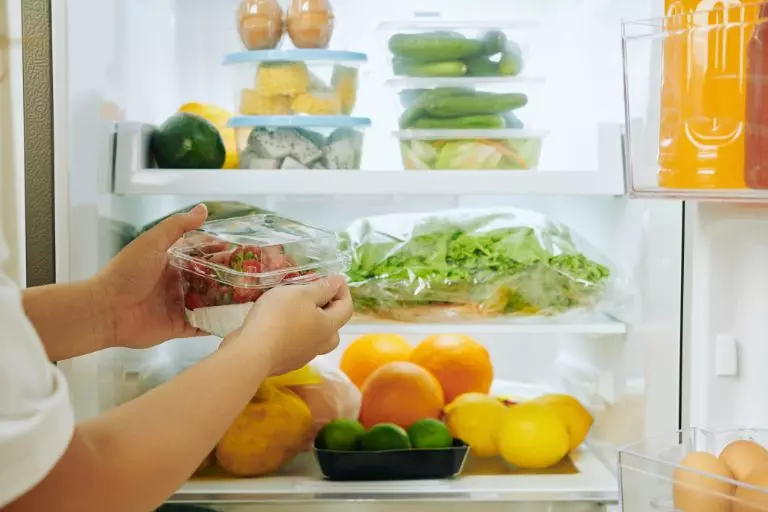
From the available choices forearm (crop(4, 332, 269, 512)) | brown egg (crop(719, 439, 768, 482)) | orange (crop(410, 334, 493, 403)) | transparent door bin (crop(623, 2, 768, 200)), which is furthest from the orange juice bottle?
orange (crop(410, 334, 493, 403))

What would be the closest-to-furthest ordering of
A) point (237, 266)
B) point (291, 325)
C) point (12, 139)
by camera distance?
point (291, 325) → point (237, 266) → point (12, 139)

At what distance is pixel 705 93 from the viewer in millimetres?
964

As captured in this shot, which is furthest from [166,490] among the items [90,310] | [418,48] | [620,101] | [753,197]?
[620,101]

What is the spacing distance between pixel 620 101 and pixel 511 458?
0.58m

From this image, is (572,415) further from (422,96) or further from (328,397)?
(422,96)

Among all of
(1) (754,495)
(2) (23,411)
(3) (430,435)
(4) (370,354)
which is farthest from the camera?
(4) (370,354)

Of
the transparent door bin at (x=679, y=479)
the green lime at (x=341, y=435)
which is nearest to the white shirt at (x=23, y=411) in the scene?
the transparent door bin at (x=679, y=479)

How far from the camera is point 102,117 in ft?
4.74

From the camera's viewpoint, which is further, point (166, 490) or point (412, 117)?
point (412, 117)

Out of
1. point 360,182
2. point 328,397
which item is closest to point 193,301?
point 360,182

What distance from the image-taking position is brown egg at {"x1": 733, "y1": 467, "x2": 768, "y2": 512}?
838 mm

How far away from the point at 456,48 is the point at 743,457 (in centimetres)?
79

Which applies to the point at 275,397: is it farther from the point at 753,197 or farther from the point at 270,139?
the point at 753,197

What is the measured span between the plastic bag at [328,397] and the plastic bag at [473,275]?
144 mm
